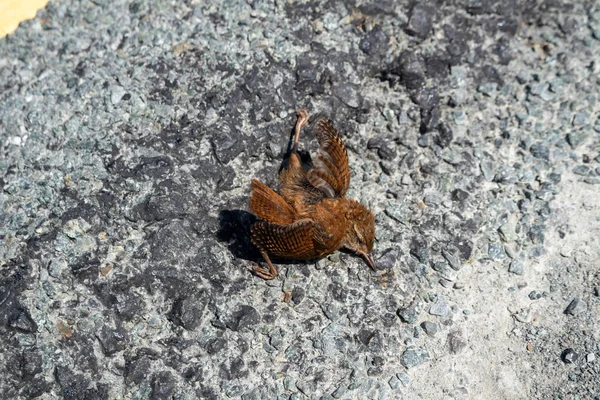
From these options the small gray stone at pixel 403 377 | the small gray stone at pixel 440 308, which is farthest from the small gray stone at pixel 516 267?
the small gray stone at pixel 403 377

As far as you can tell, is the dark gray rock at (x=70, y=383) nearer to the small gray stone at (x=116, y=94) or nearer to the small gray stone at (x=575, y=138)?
the small gray stone at (x=116, y=94)

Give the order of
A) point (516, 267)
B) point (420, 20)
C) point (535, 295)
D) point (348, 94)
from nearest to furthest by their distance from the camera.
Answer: point (535, 295) → point (516, 267) → point (348, 94) → point (420, 20)

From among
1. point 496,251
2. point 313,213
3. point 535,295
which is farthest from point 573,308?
point 313,213

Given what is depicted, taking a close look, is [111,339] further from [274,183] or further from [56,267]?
[274,183]

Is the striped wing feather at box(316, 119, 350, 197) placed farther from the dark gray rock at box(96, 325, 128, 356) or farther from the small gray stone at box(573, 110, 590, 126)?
the small gray stone at box(573, 110, 590, 126)

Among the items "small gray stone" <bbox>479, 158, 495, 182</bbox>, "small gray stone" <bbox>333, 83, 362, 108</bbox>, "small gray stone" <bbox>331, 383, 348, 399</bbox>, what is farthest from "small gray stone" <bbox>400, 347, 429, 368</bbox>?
"small gray stone" <bbox>333, 83, 362, 108</bbox>

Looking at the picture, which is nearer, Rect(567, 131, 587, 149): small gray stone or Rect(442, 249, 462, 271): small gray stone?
Rect(442, 249, 462, 271): small gray stone

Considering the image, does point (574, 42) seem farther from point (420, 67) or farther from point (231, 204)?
point (231, 204)
